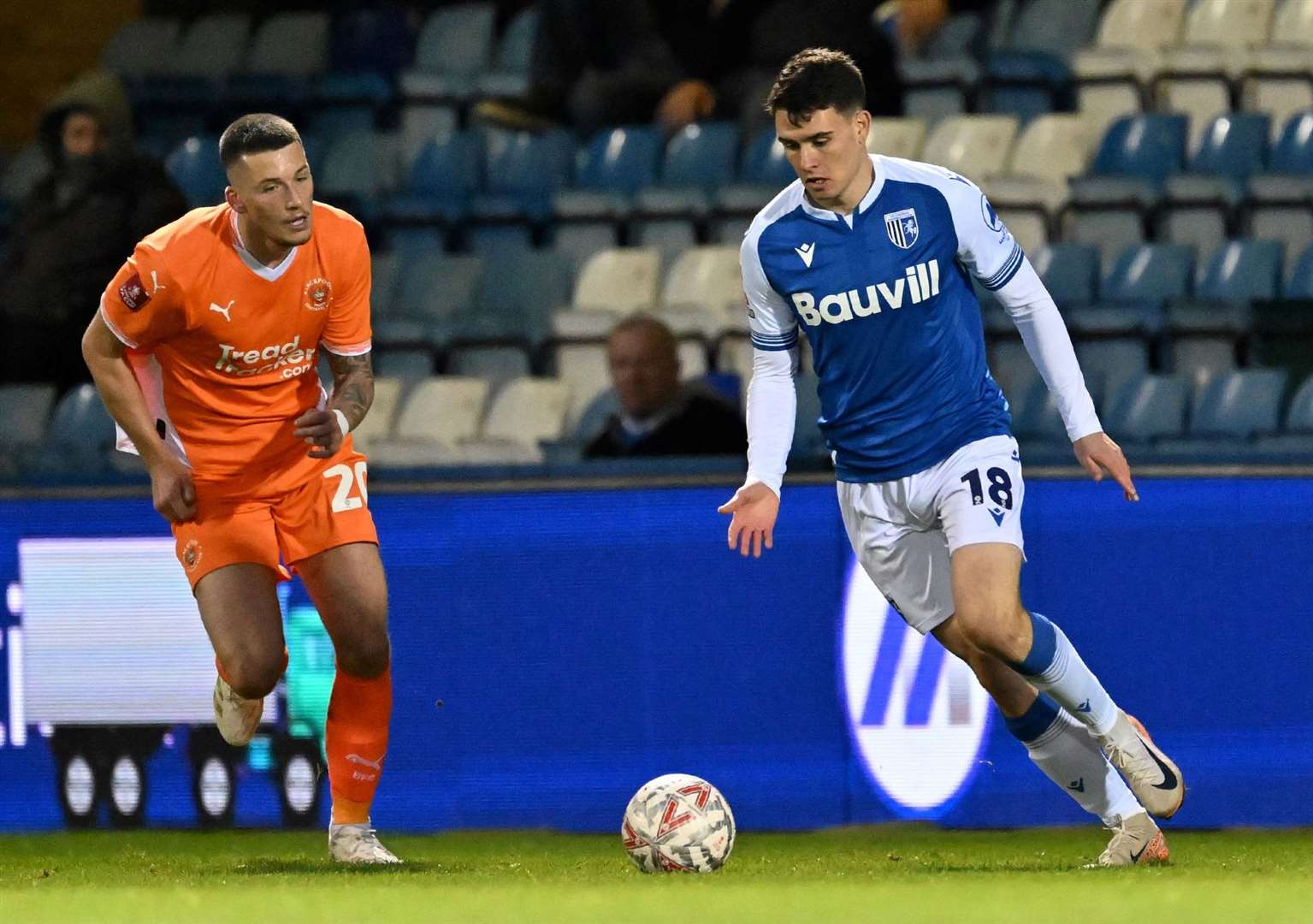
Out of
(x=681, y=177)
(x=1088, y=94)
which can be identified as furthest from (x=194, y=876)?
(x=1088, y=94)

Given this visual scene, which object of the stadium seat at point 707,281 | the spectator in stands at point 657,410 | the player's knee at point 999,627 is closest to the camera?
the player's knee at point 999,627

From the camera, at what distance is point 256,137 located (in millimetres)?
5598

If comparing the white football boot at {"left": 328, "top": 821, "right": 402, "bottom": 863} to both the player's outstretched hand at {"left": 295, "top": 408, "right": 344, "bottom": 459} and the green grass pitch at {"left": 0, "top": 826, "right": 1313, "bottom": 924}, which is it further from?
the player's outstretched hand at {"left": 295, "top": 408, "right": 344, "bottom": 459}

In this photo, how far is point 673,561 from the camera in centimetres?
706

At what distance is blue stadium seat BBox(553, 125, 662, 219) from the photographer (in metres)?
11.0

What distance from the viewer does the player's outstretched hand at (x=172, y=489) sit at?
5.83 m

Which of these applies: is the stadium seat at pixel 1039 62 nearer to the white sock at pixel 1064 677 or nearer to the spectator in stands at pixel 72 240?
the spectator in stands at pixel 72 240

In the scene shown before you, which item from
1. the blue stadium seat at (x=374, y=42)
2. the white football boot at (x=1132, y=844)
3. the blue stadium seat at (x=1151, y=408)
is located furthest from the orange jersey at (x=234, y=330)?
the blue stadium seat at (x=374, y=42)

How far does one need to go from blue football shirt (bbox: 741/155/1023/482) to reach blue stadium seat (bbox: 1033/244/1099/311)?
4327mm

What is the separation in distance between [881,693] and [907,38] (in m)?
5.58

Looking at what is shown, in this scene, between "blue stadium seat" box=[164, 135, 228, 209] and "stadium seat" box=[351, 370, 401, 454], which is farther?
"blue stadium seat" box=[164, 135, 228, 209]

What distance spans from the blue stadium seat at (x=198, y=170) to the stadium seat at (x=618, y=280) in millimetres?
2203

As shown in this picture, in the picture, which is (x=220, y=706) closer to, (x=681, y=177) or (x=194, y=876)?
(x=194, y=876)

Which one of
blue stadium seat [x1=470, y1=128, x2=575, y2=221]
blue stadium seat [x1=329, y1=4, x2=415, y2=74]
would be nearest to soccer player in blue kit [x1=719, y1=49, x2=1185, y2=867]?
blue stadium seat [x1=470, y1=128, x2=575, y2=221]
